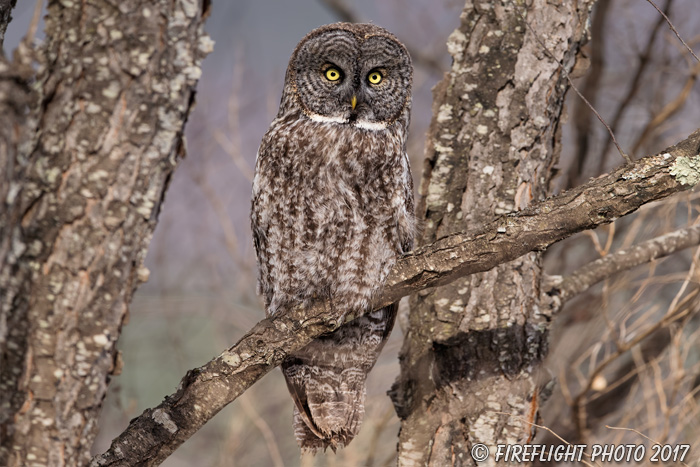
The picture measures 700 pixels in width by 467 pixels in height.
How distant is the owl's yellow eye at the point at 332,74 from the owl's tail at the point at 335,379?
43.1 inches

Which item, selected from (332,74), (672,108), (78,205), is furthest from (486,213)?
(672,108)

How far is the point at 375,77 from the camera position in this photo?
3119 millimetres

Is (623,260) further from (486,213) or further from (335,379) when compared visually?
(335,379)

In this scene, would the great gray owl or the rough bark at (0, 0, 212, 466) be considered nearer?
the rough bark at (0, 0, 212, 466)

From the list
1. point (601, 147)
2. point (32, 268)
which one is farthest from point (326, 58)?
point (601, 147)

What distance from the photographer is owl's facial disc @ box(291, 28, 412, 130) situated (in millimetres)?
2975

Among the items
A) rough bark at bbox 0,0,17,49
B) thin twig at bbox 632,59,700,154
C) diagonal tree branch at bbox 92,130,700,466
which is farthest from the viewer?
thin twig at bbox 632,59,700,154

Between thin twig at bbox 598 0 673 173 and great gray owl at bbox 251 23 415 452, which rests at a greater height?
thin twig at bbox 598 0 673 173

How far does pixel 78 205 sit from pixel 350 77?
1651mm

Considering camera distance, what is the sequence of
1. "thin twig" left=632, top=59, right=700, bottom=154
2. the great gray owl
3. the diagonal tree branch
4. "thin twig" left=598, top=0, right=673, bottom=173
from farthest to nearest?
"thin twig" left=598, top=0, right=673, bottom=173 → "thin twig" left=632, top=59, right=700, bottom=154 → the great gray owl → the diagonal tree branch

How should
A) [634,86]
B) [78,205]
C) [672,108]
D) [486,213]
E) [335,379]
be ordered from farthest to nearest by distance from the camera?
[634,86]
[672,108]
[335,379]
[486,213]
[78,205]

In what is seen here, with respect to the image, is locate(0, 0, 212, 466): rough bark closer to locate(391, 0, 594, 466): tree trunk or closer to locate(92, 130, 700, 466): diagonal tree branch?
locate(92, 130, 700, 466): diagonal tree branch

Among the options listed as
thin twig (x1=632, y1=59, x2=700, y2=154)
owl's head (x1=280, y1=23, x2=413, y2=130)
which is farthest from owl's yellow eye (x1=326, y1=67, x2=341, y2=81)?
thin twig (x1=632, y1=59, x2=700, y2=154)

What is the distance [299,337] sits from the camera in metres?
2.41
